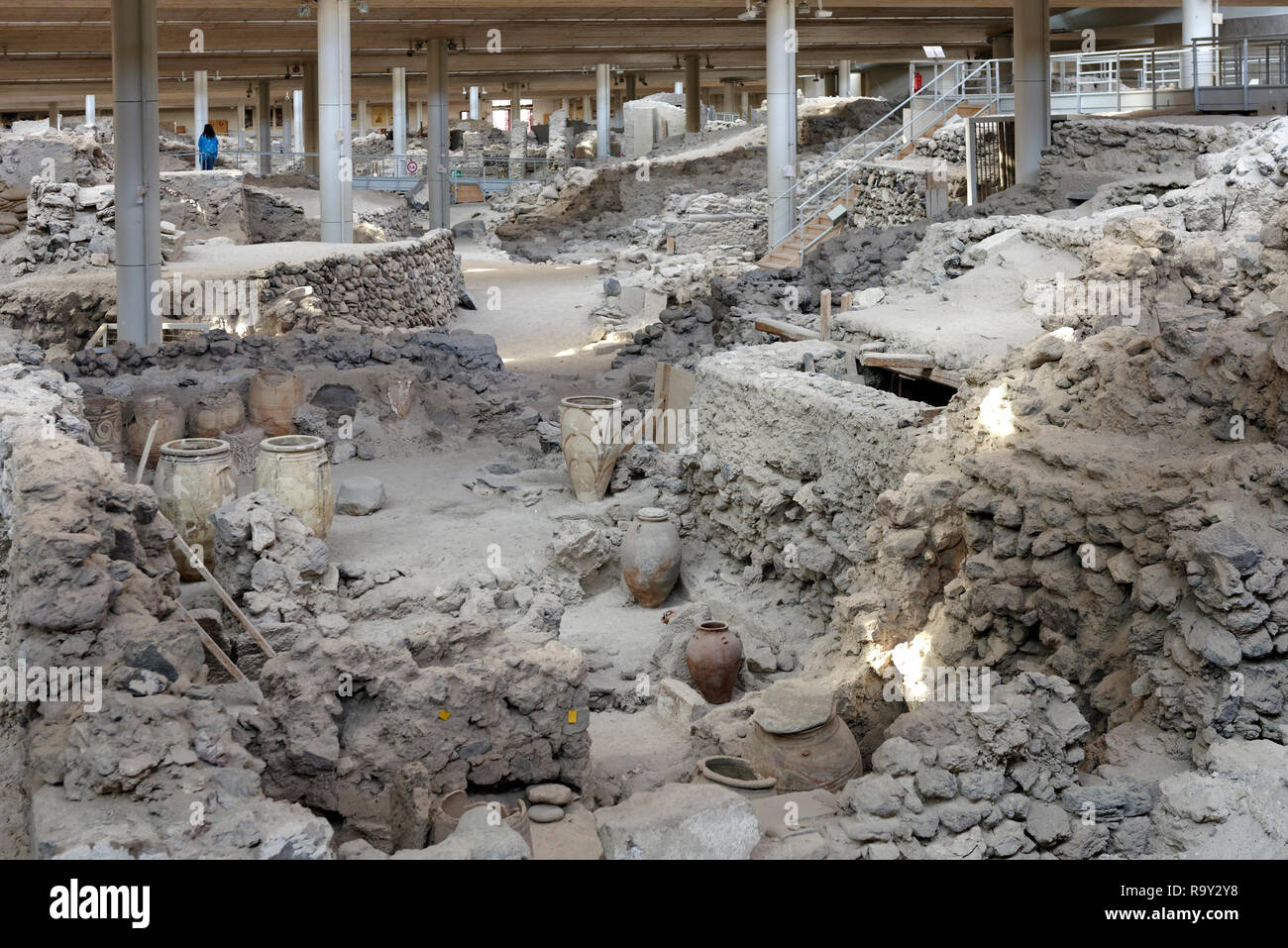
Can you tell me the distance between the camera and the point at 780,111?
20438 mm

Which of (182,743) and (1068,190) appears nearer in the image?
(182,743)

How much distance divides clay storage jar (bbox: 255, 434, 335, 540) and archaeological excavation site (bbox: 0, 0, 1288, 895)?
0.09ft

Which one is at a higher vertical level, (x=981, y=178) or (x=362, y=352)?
(x=981, y=178)

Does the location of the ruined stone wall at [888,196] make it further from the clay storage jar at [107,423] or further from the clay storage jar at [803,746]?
the clay storage jar at [803,746]

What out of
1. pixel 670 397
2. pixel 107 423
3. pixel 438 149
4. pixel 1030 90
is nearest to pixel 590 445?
pixel 670 397

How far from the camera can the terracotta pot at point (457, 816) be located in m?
5.34

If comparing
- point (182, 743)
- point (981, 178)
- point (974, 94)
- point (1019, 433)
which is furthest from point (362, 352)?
point (974, 94)

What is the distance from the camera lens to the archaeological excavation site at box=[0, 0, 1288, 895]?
4.97 meters

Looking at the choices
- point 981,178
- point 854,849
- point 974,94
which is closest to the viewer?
point 854,849

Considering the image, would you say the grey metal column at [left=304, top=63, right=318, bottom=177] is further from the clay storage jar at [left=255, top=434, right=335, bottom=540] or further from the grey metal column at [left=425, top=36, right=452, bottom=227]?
A: the clay storage jar at [left=255, top=434, right=335, bottom=540]

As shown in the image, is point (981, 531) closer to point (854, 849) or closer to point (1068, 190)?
point (854, 849)

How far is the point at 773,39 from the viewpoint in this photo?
67.1 feet

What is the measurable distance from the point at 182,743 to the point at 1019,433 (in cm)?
461

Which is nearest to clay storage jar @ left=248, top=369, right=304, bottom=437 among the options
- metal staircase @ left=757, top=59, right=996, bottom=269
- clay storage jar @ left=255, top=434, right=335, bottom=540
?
clay storage jar @ left=255, top=434, right=335, bottom=540
